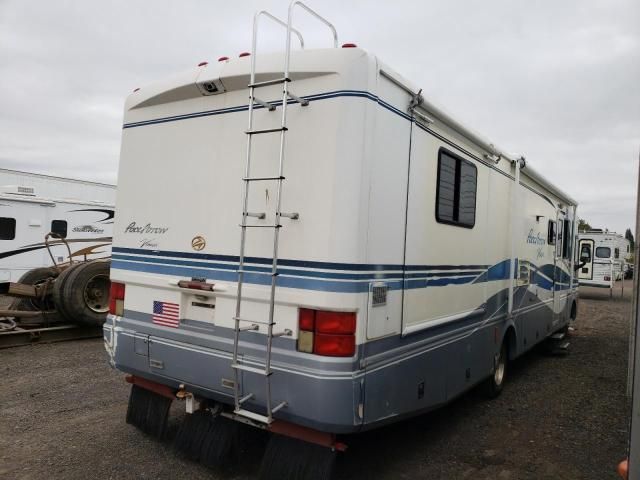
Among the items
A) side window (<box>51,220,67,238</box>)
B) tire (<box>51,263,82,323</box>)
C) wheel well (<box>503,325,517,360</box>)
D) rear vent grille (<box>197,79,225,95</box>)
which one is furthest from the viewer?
side window (<box>51,220,67,238</box>)

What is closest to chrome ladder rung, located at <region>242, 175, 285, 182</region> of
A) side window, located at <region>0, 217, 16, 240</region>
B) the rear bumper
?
the rear bumper

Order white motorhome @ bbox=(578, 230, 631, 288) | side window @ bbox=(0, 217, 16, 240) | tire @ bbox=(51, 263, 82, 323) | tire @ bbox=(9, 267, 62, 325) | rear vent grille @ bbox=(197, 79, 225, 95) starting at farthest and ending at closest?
white motorhome @ bbox=(578, 230, 631, 288) < side window @ bbox=(0, 217, 16, 240) < tire @ bbox=(9, 267, 62, 325) < tire @ bbox=(51, 263, 82, 323) < rear vent grille @ bbox=(197, 79, 225, 95)

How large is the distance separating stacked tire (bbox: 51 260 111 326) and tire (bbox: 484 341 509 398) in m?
5.75

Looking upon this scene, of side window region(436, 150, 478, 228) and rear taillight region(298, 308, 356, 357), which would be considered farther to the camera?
side window region(436, 150, 478, 228)

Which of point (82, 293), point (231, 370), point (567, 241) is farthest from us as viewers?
point (567, 241)

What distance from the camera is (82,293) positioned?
310 inches

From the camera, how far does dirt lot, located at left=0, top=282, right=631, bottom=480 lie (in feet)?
12.5

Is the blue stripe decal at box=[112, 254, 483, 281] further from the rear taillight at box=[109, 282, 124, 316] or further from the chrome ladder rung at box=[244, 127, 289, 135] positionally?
the chrome ladder rung at box=[244, 127, 289, 135]

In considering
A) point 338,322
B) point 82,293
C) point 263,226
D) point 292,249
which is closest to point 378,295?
point 338,322

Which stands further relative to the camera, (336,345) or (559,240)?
(559,240)

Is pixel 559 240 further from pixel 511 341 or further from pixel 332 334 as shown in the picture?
pixel 332 334

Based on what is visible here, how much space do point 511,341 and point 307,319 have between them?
3886 millimetres

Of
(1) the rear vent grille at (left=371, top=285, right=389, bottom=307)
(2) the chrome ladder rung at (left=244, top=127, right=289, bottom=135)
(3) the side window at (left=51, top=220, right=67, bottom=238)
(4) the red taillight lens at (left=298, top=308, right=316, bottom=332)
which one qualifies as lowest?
(4) the red taillight lens at (left=298, top=308, right=316, bottom=332)

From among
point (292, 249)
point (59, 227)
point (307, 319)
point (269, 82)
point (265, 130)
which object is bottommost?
point (307, 319)
